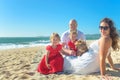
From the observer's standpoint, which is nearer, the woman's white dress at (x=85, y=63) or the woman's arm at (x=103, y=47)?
the woman's arm at (x=103, y=47)

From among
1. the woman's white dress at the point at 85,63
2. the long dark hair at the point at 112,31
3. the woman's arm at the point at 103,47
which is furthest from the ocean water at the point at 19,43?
the woman's arm at the point at 103,47

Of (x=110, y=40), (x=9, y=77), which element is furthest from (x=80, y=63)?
(x=9, y=77)

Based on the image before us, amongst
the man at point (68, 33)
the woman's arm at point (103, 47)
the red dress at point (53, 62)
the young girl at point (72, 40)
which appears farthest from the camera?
the man at point (68, 33)

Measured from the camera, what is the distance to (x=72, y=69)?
245 inches

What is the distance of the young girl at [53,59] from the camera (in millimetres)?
6289

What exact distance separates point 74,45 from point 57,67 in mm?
1067

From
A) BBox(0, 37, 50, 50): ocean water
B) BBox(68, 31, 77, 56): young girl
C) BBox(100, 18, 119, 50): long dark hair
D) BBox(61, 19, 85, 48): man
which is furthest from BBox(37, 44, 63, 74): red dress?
BBox(0, 37, 50, 50): ocean water

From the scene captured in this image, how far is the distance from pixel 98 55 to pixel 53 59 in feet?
4.44

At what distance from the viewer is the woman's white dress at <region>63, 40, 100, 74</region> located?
19.1ft

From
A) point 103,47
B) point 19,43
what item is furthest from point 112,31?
point 19,43

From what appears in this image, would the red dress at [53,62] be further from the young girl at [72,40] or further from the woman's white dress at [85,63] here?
the young girl at [72,40]

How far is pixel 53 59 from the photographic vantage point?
21.0ft

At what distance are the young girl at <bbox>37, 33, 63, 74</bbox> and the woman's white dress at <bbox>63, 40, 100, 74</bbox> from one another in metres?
0.21

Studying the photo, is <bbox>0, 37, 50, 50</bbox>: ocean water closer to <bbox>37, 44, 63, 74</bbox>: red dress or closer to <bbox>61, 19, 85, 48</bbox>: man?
<bbox>61, 19, 85, 48</bbox>: man
